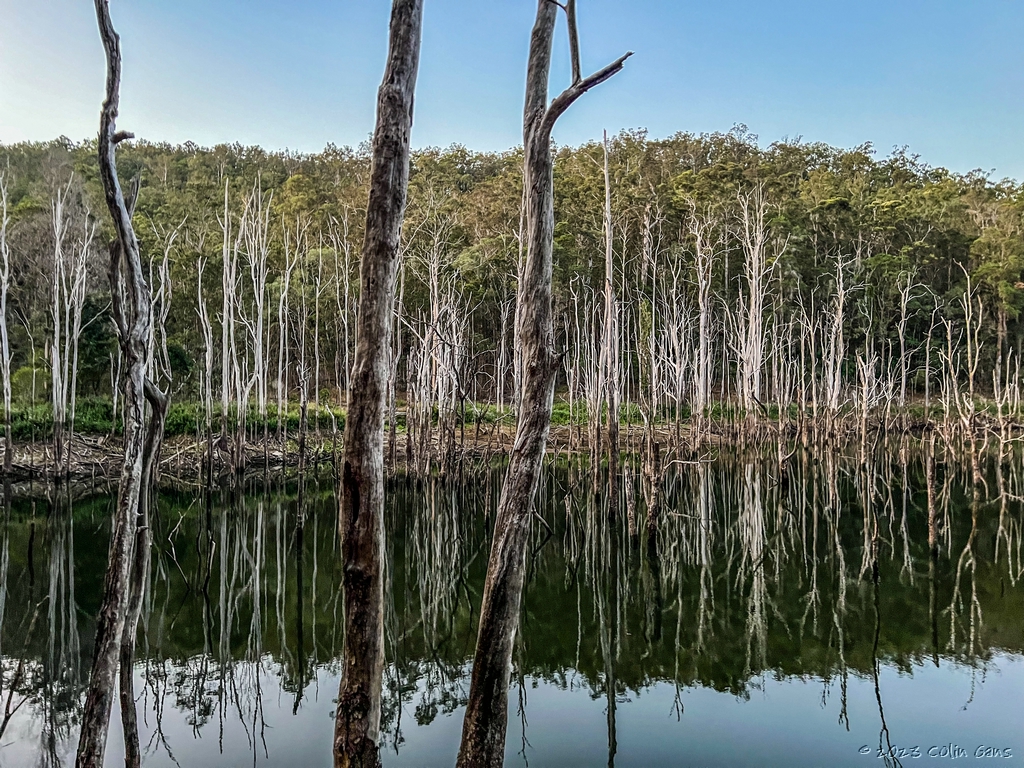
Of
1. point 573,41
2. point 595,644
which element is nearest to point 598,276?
point 595,644

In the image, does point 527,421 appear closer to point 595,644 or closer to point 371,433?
point 371,433

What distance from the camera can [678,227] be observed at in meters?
28.2

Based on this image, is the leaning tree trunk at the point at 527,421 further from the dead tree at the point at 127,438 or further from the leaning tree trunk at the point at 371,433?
the dead tree at the point at 127,438

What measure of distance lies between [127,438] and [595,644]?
17.3 feet

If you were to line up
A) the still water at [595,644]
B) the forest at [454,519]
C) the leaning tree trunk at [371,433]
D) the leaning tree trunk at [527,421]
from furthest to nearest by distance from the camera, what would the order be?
the still water at [595,644] → the leaning tree trunk at [527,421] → the forest at [454,519] → the leaning tree trunk at [371,433]

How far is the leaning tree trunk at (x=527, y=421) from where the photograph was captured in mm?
3525

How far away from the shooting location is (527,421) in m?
3.75

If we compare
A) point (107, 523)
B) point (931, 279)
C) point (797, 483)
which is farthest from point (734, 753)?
point (931, 279)

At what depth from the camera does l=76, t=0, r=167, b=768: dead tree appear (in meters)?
3.16

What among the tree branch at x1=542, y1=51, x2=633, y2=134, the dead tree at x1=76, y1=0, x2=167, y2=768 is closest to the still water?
the dead tree at x1=76, y1=0, x2=167, y2=768

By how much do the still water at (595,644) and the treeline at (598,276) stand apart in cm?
782

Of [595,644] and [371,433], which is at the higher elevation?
[371,433]

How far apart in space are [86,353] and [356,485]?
69.8 ft

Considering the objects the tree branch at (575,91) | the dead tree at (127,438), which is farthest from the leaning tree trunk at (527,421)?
the dead tree at (127,438)
